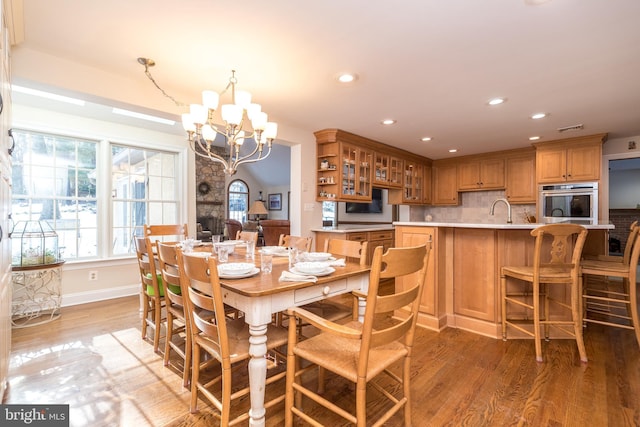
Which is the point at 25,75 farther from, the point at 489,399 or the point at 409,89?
the point at 489,399

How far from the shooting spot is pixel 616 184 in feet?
24.9

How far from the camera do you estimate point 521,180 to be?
5.27m

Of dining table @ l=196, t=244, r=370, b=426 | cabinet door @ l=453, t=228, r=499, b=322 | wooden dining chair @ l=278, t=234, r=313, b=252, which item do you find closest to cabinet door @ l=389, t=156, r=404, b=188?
cabinet door @ l=453, t=228, r=499, b=322

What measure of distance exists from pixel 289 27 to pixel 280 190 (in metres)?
8.23

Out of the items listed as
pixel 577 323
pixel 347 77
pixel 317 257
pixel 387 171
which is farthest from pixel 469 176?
pixel 317 257

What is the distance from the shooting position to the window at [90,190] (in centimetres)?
360

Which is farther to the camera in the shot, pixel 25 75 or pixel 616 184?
pixel 616 184

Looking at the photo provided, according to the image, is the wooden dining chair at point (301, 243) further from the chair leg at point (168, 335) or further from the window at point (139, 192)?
the window at point (139, 192)

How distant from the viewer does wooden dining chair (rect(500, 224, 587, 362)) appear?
2271 mm

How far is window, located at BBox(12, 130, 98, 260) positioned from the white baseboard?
1.69 ft

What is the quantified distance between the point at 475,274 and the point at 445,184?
3810mm

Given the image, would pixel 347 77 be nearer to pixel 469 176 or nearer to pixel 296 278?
pixel 296 278

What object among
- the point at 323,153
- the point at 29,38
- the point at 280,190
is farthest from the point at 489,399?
the point at 280,190

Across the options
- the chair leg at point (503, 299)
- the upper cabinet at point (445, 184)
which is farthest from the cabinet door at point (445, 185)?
the chair leg at point (503, 299)
